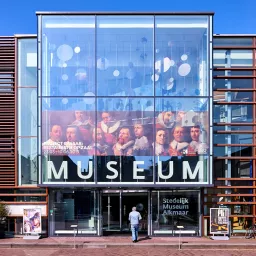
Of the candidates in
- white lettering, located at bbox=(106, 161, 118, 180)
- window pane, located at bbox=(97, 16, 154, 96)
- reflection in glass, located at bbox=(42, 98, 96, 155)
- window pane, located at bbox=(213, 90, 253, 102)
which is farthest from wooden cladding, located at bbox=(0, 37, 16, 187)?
window pane, located at bbox=(213, 90, 253, 102)

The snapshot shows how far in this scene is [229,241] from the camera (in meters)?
16.3

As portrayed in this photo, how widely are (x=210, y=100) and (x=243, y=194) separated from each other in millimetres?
4440

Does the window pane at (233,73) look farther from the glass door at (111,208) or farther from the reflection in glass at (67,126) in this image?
the glass door at (111,208)

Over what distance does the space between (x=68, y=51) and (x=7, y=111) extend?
388 cm

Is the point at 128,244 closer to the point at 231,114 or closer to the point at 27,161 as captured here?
the point at 27,161

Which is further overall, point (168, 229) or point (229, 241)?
point (168, 229)

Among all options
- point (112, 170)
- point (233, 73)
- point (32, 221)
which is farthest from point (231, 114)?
point (32, 221)

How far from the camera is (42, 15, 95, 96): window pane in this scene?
16956mm

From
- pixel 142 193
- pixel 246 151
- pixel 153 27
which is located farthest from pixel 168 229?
pixel 153 27

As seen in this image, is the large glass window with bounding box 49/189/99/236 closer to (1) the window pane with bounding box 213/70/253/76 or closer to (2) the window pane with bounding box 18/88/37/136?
(2) the window pane with bounding box 18/88/37/136

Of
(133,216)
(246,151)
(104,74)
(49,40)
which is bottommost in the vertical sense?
(133,216)

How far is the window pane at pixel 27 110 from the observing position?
701 inches

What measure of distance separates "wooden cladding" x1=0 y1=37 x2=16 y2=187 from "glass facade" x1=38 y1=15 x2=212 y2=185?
5.55 feet

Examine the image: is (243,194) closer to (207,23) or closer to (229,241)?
(229,241)
